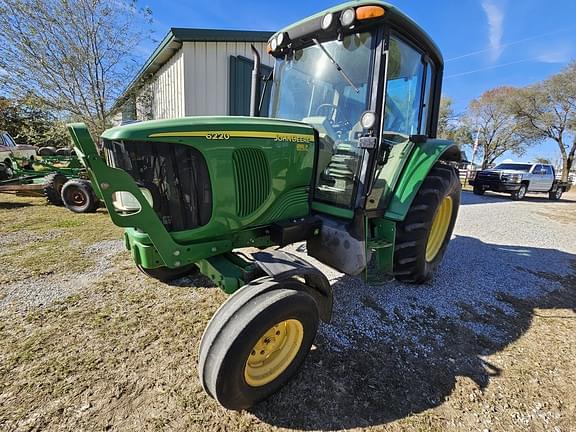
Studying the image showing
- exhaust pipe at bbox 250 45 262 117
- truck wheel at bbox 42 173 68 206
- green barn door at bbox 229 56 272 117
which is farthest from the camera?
green barn door at bbox 229 56 272 117

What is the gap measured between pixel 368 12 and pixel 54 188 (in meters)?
7.12

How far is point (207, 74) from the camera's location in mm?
7109

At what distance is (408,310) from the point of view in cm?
283

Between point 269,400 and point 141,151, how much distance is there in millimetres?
1650

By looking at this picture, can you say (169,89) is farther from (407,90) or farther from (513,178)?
(513,178)

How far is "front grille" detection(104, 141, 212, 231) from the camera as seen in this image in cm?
174

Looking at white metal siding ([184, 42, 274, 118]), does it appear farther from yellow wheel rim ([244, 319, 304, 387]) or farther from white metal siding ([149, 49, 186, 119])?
yellow wheel rim ([244, 319, 304, 387])

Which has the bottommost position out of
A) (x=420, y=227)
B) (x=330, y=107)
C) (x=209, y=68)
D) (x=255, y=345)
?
(x=255, y=345)

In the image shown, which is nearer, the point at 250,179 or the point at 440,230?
A: the point at 250,179

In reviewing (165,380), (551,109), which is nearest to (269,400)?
(165,380)

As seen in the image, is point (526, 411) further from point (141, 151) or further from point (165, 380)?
point (141, 151)

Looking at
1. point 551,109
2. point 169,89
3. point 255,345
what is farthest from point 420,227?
point 551,109

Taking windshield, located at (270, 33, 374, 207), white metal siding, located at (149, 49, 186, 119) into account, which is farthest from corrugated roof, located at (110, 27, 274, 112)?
windshield, located at (270, 33, 374, 207)

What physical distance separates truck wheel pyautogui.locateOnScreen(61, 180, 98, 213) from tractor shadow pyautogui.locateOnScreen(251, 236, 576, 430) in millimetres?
A: 5385
